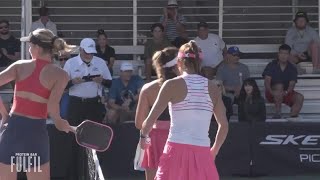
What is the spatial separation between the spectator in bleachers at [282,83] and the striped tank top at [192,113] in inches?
276

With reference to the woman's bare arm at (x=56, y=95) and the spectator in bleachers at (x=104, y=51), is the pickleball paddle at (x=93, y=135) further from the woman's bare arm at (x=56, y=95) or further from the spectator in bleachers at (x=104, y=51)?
the spectator in bleachers at (x=104, y=51)

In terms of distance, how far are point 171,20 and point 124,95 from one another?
2316 mm

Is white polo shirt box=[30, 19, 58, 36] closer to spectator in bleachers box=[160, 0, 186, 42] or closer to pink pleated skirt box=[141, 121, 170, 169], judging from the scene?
spectator in bleachers box=[160, 0, 186, 42]

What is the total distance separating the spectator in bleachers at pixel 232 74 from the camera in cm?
1290

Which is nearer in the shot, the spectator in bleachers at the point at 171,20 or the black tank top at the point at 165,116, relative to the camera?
the black tank top at the point at 165,116

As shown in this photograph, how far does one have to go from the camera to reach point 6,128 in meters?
5.98

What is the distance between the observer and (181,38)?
1309 centimetres

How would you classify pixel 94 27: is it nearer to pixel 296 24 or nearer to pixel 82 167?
pixel 296 24

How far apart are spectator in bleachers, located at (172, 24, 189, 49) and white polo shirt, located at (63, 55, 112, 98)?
106 inches

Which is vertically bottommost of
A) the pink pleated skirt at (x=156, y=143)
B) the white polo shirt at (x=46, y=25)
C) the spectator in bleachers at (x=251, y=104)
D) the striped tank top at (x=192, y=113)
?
the spectator in bleachers at (x=251, y=104)

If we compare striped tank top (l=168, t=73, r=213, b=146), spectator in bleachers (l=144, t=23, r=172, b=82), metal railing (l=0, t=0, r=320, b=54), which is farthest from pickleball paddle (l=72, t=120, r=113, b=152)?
metal railing (l=0, t=0, r=320, b=54)

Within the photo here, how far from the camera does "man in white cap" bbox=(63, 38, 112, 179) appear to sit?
10391 millimetres

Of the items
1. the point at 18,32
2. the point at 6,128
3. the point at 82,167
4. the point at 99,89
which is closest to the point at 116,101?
the point at 99,89

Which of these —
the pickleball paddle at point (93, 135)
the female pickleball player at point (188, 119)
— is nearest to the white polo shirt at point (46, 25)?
the pickleball paddle at point (93, 135)
